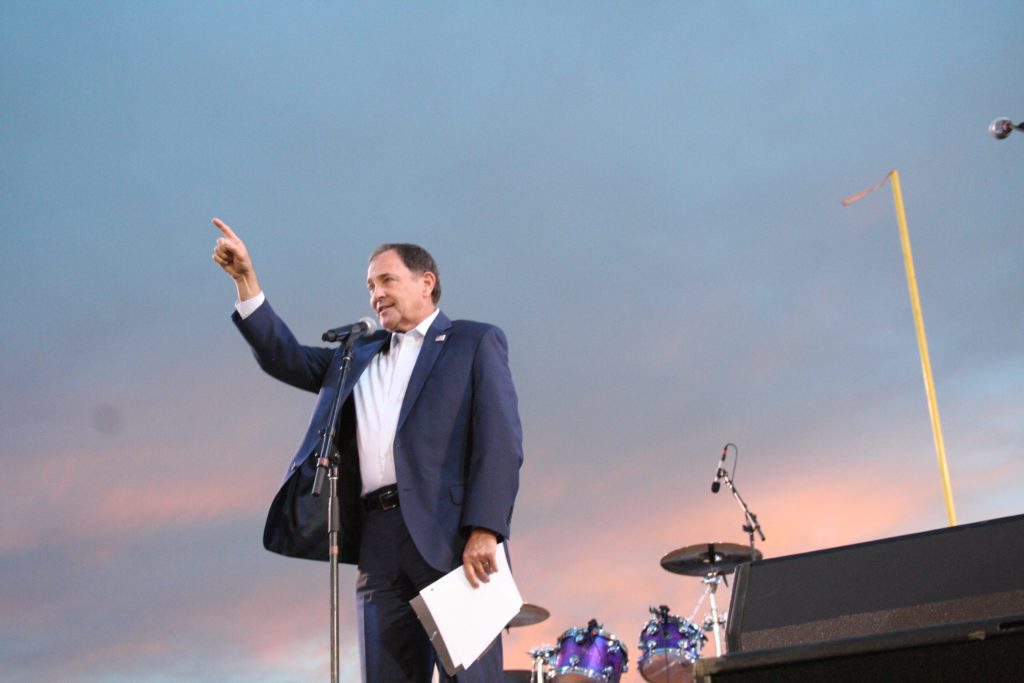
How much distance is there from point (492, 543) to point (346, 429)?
59 cm

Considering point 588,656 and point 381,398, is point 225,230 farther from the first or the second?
point 588,656

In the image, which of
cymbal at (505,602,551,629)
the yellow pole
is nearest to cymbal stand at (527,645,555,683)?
cymbal at (505,602,551,629)

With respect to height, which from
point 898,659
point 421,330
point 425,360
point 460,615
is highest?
point 421,330

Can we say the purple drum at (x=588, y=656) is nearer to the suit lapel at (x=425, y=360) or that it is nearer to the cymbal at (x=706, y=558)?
the cymbal at (x=706, y=558)

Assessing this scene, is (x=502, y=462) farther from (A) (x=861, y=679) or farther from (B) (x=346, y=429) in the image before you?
(A) (x=861, y=679)

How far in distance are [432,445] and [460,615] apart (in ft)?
1.54

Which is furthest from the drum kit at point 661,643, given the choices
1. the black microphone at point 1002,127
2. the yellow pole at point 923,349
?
the black microphone at point 1002,127

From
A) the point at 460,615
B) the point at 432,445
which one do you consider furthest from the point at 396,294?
the point at 460,615

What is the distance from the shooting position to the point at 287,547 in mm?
2920

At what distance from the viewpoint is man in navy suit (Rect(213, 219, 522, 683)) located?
8.89 ft

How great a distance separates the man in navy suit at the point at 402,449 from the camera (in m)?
2.71

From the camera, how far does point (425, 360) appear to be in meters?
3.02

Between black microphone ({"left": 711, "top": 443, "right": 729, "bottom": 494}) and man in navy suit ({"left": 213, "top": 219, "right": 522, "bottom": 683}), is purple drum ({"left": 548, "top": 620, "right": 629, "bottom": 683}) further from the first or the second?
man in navy suit ({"left": 213, "top": 219, "right": 522, "bottom": 683})

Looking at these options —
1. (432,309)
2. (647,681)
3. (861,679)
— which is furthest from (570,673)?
(861,679)
